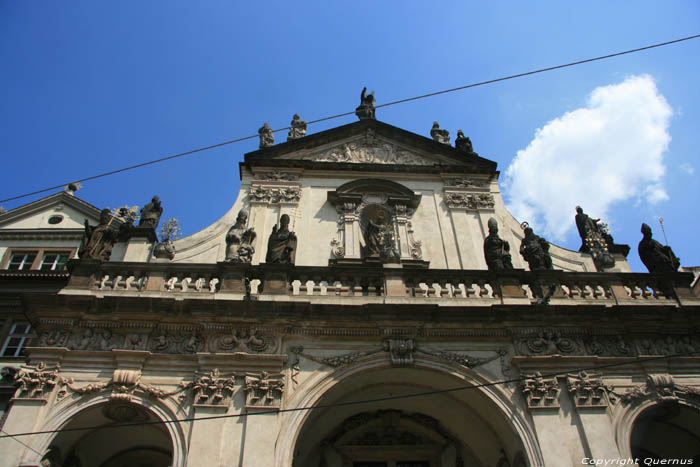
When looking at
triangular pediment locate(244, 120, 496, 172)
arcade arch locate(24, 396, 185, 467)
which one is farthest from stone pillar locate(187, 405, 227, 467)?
triangular pediment locate(244, 120, 496, 172)

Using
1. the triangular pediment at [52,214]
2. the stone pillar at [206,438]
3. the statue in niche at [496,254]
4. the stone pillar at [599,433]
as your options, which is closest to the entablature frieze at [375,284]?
the statue in niche at [496,254]

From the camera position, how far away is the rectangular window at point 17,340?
42.3 feet

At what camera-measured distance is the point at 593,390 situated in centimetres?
974

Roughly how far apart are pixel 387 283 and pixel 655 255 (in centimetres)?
656

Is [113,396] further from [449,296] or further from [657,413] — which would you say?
[657,413]

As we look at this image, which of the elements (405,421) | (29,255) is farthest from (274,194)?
(29,255)

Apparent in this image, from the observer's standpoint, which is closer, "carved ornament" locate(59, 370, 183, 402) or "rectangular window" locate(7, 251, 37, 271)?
"carved ornament" locate(59, 370, 183, 402)

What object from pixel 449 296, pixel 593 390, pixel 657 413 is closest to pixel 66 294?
pixel 449 296

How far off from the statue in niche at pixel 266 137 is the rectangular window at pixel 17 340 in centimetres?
856

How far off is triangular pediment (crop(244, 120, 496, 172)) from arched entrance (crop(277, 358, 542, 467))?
765 cm

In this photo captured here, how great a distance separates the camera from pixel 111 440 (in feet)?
33.9

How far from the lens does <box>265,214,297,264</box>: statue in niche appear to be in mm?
11352

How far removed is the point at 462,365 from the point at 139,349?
21.1 feet

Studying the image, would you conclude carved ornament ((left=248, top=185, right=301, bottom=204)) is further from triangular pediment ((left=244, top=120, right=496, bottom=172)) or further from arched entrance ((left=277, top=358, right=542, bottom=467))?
arched entrance ((left=277, top=358, right=542, bottom=467))
